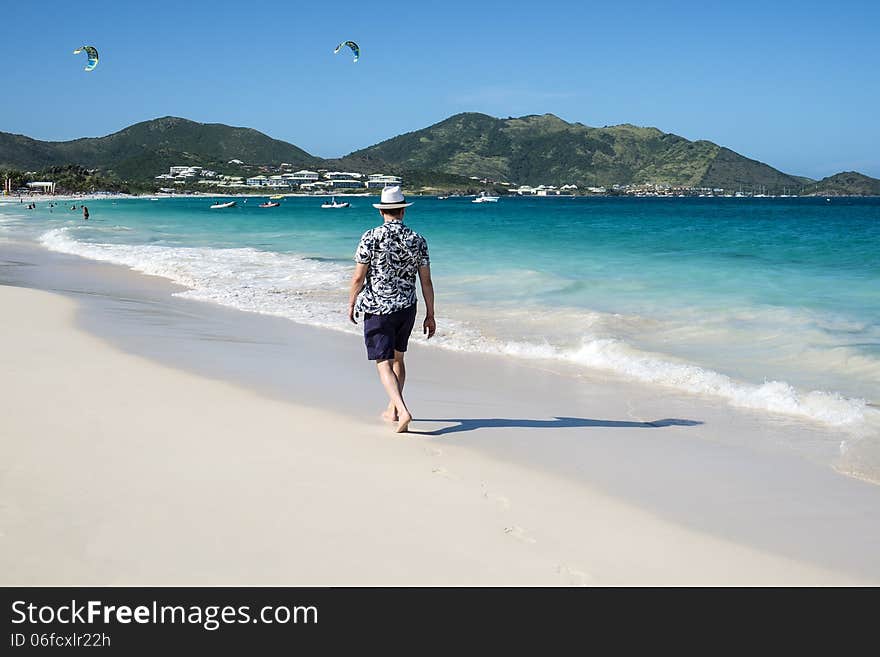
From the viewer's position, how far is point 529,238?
40.7 m

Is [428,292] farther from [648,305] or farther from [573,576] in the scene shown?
[648,305]

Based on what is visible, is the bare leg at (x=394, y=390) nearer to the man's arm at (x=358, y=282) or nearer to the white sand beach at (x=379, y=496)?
the white sand beach at (x=379, y=496)

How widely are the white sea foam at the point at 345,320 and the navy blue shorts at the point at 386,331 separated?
3.50 m

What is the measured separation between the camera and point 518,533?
399 centimetres

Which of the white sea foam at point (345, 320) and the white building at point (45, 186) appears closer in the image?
the white sea foam at point (345, 320)

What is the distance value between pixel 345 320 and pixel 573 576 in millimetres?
8978

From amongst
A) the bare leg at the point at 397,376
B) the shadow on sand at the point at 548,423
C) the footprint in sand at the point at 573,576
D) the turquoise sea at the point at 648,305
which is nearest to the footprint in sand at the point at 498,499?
the footprint in sand at the point at 573,576

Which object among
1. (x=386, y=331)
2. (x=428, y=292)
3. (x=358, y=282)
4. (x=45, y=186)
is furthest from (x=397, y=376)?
(x=45, y=186)

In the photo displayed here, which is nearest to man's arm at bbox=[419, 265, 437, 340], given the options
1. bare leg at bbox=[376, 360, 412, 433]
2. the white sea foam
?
bare leg at bbox=[376, 360, 412, 433]

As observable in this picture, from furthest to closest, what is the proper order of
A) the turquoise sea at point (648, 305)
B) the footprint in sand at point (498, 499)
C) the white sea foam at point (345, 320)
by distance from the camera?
1. the turquoise sea at point (648, 305)
2. the white sea foam at point (345, 320)
3. the footprint in sand at point (498, 499)

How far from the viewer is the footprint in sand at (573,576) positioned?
3492 millimetres

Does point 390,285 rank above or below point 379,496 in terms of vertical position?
above

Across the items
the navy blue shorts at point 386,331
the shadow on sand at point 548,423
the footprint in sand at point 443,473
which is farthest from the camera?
the shadow on sand at point 548,423
